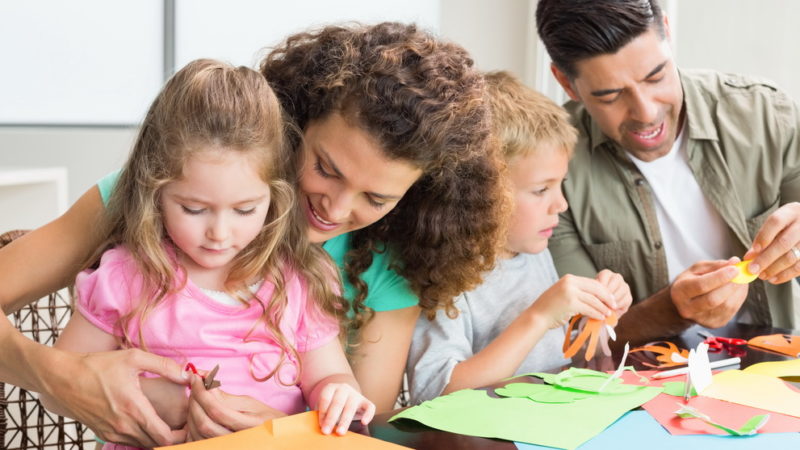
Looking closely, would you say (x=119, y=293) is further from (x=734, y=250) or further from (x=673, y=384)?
(x=734, y=250)

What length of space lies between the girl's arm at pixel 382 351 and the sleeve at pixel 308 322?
173 mm

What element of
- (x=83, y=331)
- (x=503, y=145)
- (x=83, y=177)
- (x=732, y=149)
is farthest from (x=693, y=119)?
(x=83, y=177)

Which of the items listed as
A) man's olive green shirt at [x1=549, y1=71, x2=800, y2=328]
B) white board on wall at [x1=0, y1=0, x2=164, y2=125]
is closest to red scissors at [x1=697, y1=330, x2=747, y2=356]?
man's olive green shirt at [x1=549, y1=71, x2=800, y2=328]

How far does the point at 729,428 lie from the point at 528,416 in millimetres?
232

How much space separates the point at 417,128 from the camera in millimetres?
1241

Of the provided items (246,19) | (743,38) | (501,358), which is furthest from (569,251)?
(246,19)

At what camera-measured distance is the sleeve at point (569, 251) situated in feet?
6.48

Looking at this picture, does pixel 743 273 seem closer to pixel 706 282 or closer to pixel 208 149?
pixel 706 282

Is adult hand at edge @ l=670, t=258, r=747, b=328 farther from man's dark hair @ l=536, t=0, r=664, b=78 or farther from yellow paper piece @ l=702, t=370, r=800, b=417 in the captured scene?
man's dark hair @ l=536, t=0, r=664, b=78

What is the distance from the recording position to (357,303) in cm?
144

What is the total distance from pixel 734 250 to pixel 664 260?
15 centimetres

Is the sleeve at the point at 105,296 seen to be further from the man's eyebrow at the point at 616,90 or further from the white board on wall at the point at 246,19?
the white board on wall at the point at 246,19

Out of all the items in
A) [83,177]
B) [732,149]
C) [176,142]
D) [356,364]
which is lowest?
[83,177]

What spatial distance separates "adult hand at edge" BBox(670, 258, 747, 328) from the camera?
1.56 meters
